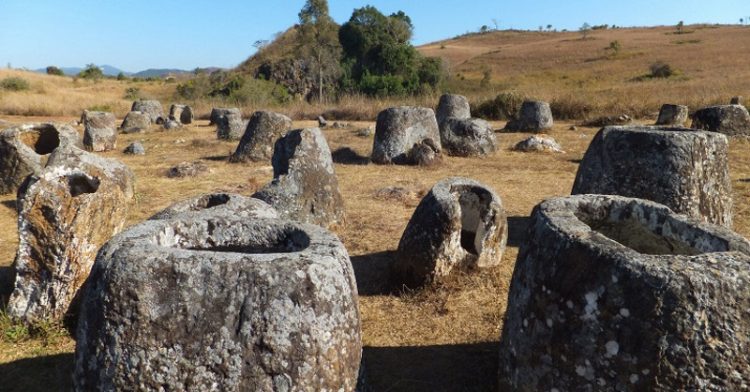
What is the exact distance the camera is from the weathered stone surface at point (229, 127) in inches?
736

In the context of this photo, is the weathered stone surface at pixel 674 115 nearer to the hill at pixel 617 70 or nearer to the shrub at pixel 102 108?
the hill at pixel 617 70

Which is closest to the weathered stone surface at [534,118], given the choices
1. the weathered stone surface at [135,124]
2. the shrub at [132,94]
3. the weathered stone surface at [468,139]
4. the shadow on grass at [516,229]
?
the weathered stone surface at [468,139]

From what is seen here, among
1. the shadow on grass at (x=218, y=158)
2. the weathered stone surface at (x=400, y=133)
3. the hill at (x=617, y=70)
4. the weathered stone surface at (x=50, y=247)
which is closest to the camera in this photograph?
the weathered stone surface at (x=50, y=247)

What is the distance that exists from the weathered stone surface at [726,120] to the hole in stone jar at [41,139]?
16555 millimetres

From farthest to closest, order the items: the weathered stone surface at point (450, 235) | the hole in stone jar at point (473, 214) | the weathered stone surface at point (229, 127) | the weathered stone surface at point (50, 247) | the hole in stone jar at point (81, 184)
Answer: the weathered stone surface at point (229, 127)
the hole in stone jar at point (473, 214)
the weathered stone surface at point (450, 235)
the hole in stone jar at point (81, 184)
the weathered stone surface at point (50, 247)

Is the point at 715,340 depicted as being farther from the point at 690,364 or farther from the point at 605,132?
the point at 605,132

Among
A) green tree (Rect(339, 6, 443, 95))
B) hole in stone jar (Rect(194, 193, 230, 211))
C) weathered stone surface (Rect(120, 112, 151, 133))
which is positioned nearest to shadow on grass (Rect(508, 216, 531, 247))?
hole in stone jar (Rect(194, 193, 230, 211))

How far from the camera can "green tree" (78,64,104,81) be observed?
188 feet

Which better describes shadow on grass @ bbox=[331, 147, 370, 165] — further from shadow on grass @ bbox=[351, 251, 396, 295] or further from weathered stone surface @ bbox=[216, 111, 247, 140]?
shadow on grass @ bbox=[351, 251, 396, 295]

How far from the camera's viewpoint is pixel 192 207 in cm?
577

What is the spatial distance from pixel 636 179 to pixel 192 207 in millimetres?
4865

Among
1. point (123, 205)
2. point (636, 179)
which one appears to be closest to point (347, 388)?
point (123, 205)

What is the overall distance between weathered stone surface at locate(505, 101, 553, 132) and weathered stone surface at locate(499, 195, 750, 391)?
16.9 meters

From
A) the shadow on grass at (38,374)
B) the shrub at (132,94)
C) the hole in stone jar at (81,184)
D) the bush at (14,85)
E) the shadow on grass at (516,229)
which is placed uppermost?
the bush at (14,85)
